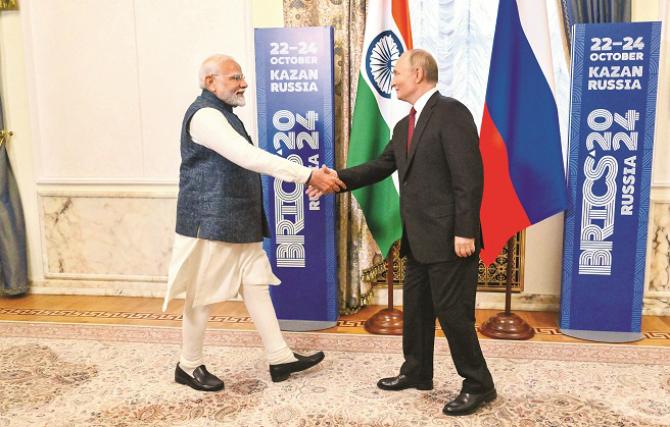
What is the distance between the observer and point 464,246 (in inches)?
90.7

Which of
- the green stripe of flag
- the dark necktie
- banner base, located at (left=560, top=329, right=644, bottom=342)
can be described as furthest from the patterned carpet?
the dark necktie

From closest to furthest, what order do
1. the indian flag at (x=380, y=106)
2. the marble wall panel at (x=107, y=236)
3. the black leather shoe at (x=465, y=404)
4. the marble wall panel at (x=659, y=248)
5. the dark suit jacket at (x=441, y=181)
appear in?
the dark suit jacket at (x=441, y=181) → the black leather shoe at (x=465, y=404) → the indian flag at (x=380, y=106) → the marble wall panel at (x=659, y=248) → the marble wall panel at (x=107, y=236)

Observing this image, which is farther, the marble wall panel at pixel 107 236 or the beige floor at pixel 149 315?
the marble wall panel at pixel 107 236

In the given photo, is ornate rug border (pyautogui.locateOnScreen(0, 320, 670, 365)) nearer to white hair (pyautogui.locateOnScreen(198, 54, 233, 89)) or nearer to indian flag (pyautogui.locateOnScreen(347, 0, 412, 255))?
indian flag (pyautogui.locateOnScreen(347, 0, 412, 255))

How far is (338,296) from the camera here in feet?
12.6

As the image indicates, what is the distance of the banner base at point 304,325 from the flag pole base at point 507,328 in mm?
898

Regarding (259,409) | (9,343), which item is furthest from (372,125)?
(9,343)

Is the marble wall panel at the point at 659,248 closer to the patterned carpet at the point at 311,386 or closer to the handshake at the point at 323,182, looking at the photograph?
the patterned carpet at the point at 311,386

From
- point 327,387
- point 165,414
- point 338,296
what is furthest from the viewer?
point 338,296

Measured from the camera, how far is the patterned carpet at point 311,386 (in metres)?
2.45

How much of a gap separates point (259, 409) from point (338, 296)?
53.9 inches

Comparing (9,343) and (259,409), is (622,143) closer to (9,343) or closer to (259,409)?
(259,409)

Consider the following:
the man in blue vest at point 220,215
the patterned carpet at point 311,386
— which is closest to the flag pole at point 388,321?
the patterned carpet at point 311,386

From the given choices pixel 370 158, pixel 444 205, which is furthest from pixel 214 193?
pixel 370 158
